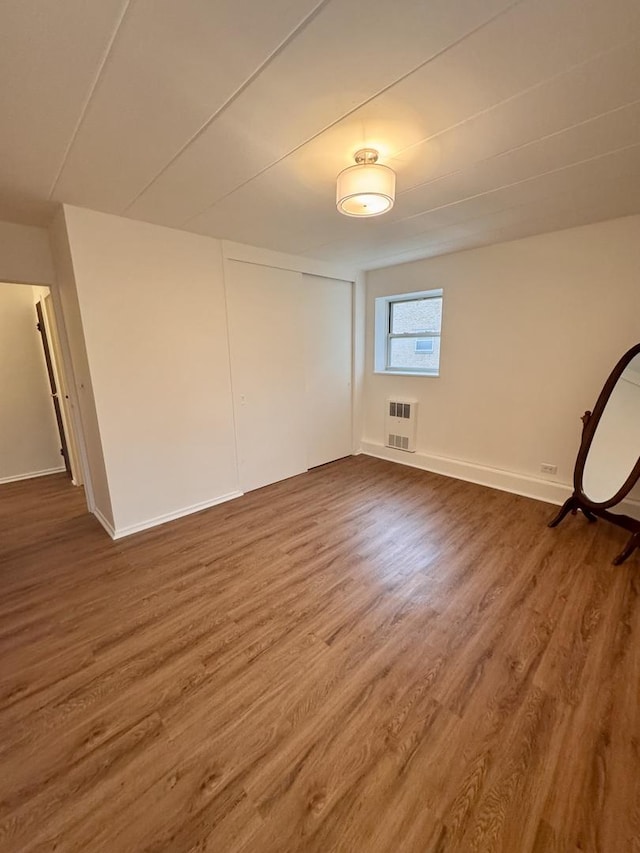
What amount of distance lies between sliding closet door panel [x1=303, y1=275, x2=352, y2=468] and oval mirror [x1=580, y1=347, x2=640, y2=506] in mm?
2622

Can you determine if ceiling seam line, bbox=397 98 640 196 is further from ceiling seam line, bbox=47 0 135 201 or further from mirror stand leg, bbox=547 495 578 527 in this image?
mirror stand leg, bbox=547 495 578 527

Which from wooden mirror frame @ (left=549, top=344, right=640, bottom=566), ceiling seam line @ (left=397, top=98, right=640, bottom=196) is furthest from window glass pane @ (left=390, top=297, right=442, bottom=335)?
ceiling seam line @ (left=397, top=98, right=640, bottom=196)

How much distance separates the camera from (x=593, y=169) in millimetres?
1907

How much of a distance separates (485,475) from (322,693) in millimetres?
2832

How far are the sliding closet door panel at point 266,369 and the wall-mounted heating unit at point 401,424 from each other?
46.6 inches

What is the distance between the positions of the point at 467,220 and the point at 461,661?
293cm

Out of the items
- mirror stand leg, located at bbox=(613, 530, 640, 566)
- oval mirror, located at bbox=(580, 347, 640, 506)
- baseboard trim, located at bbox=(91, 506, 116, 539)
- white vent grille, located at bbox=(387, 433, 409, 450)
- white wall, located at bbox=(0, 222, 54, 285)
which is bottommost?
baseboard trim, located at bbox=(91, 506, 116, 539)

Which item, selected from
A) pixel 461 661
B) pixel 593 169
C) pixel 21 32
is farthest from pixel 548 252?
pixel 21 32

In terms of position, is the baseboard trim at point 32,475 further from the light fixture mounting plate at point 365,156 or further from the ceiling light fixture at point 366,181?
the light fixture mounting plate at point 365,156

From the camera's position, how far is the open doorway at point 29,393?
152 inches

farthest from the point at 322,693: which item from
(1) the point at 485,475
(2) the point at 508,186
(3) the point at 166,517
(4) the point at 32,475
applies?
(4) the point at 32,475

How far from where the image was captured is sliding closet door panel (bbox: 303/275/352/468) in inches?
157

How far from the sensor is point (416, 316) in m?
4.18

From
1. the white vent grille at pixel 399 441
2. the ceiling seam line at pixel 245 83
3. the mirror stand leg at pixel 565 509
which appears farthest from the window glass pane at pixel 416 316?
the ceiling seam line at pixel 245 83
